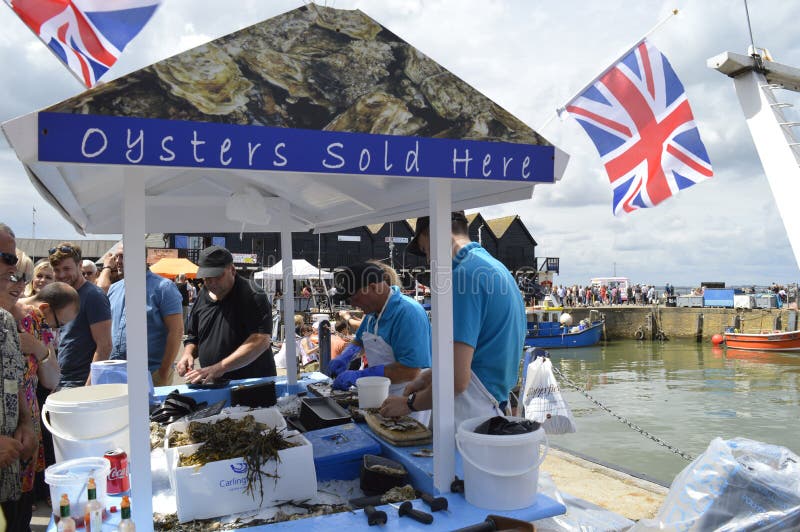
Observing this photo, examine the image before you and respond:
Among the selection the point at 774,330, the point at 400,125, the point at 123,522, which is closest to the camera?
the point at 123,522

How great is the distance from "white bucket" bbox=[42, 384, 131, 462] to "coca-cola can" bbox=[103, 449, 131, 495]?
0.61 feet

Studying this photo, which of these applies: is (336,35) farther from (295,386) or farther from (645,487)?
(645,487)

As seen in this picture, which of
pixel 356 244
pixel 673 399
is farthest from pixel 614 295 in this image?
pixel 673 399

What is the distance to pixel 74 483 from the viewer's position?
209cm

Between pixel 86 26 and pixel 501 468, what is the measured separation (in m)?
3.56

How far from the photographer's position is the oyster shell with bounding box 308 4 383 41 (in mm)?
2279

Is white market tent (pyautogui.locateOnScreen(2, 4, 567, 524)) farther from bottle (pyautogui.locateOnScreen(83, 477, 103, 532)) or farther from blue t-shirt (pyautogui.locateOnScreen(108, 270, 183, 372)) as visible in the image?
blue t-shirt (pyautogui.locateOnScreen(108, 270, 183, 372))

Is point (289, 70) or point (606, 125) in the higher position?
point (606, 125)

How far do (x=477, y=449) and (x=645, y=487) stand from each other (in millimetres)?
3550

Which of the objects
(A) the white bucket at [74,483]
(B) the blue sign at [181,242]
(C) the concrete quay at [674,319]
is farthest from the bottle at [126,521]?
(C) the concrete quay at [674,319]

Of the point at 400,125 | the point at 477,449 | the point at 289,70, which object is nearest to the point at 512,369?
the point at 477,449

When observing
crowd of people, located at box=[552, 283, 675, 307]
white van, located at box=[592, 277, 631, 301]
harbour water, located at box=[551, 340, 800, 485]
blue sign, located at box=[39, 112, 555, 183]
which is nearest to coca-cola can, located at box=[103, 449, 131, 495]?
blue sign, located at box=[39, 112, 555, 183]

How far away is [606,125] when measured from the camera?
4.96m

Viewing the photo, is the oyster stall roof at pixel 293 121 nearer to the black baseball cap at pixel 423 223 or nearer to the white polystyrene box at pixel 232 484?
the black baseball cap at pixel 423 223
